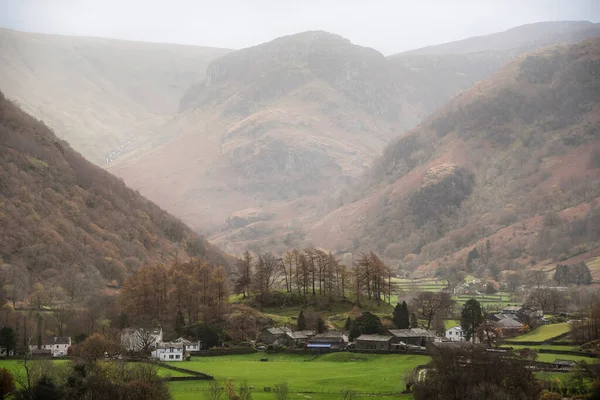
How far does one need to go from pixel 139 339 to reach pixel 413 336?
100 ft

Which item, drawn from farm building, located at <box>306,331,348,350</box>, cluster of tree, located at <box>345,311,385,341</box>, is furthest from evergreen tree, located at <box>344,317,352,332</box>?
farm building, located at <box>306,331,348,350</box>

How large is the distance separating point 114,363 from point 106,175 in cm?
12244

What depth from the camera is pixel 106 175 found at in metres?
186

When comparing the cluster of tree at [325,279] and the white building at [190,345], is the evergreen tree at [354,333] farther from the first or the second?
the white building at [190,345]

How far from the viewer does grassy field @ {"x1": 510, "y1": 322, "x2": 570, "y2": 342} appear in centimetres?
9297

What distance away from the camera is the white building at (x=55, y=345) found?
8575 centimetres

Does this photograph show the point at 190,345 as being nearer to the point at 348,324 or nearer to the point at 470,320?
the point at 348,324

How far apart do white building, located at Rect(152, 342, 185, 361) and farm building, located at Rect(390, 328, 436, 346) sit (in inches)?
949

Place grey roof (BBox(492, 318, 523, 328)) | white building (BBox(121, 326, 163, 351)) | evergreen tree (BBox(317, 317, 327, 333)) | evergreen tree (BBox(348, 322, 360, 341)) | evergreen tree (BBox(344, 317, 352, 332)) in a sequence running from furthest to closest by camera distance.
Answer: grey roof (BBox(492, 318, 523, 328)) → evergreen tree (BBox(317, 317, 327, 333)) → evergreen tree (BBox(344, 317, 352, 332)) → evergreen tree (BBox(348, 322, 360, 341)) → white building (BBox(121, 326, 163, 351))

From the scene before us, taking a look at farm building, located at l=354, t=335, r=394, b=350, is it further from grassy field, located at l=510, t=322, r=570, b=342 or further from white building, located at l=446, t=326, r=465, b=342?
grassy field, located at l=510, t=322, r=570, b=342

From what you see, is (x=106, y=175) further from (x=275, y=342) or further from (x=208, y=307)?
(x=275, y=342)

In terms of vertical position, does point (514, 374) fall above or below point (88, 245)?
below

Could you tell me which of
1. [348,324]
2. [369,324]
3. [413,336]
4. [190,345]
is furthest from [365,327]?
[190,345]

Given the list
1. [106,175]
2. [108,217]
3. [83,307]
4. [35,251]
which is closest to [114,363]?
[83,307]
